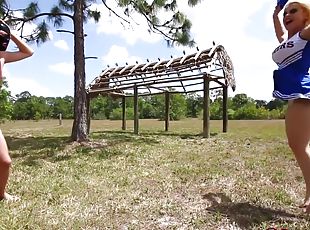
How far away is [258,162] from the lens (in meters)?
5.08

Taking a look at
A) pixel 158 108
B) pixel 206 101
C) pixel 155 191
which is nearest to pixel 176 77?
pixel 206 101

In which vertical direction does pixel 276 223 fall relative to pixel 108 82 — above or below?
below

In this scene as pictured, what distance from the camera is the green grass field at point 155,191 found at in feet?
8.80

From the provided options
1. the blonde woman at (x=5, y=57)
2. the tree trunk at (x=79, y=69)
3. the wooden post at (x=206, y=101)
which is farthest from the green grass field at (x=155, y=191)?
the wooden post at (x=206, y=101)

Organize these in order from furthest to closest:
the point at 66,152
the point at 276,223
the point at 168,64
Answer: the point at 168,64 < the point at 66,152 < the point at 276,223

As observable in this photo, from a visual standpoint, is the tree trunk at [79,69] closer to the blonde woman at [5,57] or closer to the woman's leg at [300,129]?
the blonde woman at [5,57]

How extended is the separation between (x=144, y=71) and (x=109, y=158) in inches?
243

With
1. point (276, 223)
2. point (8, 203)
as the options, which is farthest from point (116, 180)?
point (276, 223)

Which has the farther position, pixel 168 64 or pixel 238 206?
pixel 168 64

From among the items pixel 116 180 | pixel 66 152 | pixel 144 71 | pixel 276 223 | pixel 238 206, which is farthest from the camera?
pixel 144 71

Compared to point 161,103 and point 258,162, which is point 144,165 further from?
point 161,103

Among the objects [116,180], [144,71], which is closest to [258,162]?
[116,180]

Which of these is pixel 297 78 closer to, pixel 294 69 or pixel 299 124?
pixel 294 69

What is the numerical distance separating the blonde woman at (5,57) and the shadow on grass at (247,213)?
5.31ft
